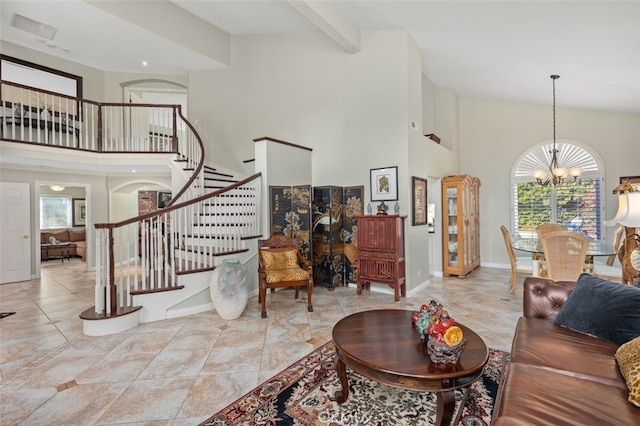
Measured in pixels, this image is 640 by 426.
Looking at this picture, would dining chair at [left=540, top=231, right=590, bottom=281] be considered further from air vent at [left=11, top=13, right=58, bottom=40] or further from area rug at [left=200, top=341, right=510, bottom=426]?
air vent at [left=11, top=13, right=58, bottom=40]

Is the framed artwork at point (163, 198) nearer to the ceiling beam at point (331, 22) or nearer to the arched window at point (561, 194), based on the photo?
the ceiling beam at point (331, 22)

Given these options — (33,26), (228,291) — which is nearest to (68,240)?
(33,26)

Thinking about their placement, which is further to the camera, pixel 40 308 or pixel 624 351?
pixel 40 308

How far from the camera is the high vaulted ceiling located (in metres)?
3.35

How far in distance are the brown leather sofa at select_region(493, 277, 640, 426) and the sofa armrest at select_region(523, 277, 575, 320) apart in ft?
0.50

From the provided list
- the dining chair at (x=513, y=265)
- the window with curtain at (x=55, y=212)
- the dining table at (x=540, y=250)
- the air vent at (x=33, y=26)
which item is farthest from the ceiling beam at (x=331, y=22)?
the window with curtain at (x=55, y=212)

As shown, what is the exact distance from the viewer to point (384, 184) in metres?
4.91

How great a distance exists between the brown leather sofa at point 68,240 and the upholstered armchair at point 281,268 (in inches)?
280

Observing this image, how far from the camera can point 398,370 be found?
5.38 ft

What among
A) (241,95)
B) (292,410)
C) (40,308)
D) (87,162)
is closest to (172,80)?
(241,95)

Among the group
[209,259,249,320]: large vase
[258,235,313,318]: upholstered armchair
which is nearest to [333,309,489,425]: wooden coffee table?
[258,235,313,318]: upholstered armchair

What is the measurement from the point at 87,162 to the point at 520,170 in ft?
29.3

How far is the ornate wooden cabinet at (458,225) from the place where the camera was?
5766mm

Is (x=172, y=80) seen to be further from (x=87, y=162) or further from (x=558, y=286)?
(x=558, y=286)
